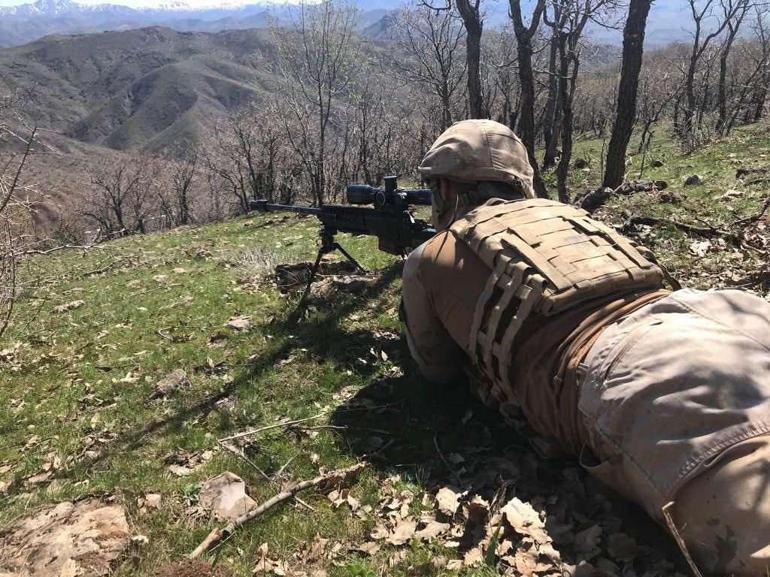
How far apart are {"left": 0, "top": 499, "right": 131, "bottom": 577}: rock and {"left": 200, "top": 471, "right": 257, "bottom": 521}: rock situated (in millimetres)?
517

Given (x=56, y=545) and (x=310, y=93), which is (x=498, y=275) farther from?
(x=310, y=93)

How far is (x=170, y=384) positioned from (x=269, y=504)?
3.26 m

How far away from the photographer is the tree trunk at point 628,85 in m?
10.9

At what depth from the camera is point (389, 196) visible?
6414 mm

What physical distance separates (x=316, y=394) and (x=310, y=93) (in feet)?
86.7

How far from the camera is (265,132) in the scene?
4950 centimetres

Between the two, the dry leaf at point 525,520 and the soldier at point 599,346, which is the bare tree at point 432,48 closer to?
the soldier at point 599,346

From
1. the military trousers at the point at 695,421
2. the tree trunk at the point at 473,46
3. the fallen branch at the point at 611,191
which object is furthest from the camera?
the tree trunk at the point at 473,46

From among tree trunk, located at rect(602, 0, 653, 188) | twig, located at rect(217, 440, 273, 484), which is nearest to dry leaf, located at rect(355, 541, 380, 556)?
twig, located at rect(217, 440, 273, 484)

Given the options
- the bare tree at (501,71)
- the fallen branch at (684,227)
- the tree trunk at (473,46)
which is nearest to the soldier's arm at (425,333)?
the fallen branch at (684,227)

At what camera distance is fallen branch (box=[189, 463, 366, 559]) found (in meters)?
3.22

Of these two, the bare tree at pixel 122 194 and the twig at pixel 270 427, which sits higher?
the twig at pixel 270 427

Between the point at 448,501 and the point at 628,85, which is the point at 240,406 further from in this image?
the point at 628,85

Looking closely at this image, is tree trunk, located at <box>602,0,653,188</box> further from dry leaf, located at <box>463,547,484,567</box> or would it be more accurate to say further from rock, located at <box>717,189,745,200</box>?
dry leaf, located at <box>463,547,484,567</box>
